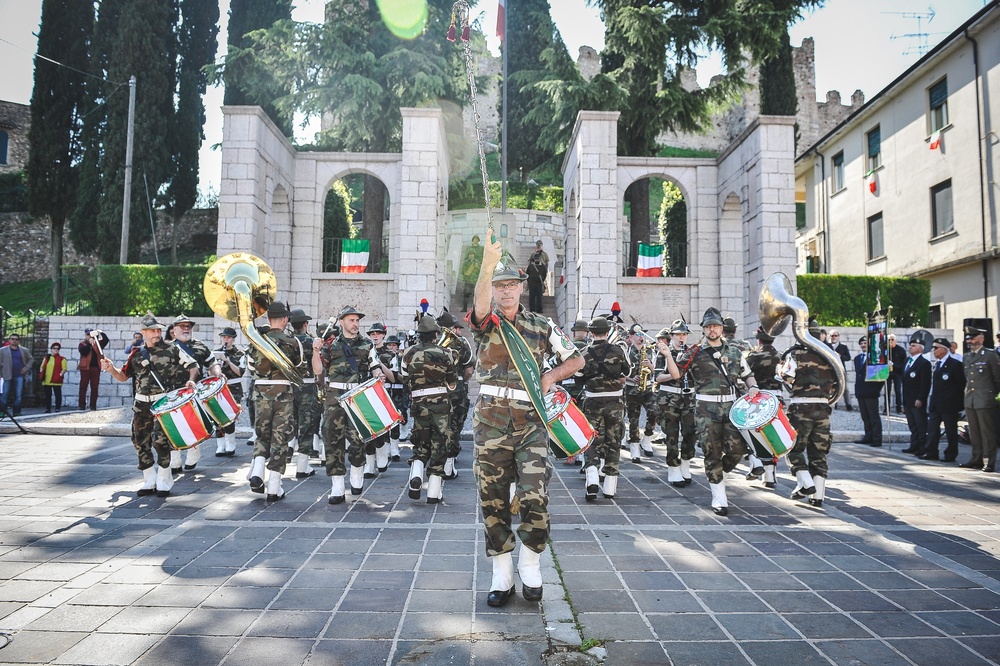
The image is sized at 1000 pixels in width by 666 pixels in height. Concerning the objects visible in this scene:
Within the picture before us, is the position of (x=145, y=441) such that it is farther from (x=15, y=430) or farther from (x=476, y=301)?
(x=15, y=430)

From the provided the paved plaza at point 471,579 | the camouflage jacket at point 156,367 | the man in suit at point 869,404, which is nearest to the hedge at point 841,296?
the man in suit at point 869,404

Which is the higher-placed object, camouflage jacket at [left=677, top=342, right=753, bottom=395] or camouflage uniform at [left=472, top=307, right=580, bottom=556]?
camouflage jacket at [left=677, top=342, right=753, bottom=395]

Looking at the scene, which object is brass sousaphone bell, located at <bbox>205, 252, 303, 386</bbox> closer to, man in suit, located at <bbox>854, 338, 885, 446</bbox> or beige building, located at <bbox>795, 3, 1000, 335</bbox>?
man in suit, located at <bbox>854, 338, 885, 446</bbox>

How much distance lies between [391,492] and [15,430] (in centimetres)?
971

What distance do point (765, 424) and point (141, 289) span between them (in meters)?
16.6

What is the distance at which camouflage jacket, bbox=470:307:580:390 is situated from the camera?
4.33m

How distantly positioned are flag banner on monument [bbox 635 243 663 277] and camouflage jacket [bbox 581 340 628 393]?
437 inches

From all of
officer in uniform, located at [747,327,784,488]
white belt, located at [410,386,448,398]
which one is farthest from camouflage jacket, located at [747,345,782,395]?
white belt, located at [410,386,448,398]

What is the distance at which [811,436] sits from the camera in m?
7.31

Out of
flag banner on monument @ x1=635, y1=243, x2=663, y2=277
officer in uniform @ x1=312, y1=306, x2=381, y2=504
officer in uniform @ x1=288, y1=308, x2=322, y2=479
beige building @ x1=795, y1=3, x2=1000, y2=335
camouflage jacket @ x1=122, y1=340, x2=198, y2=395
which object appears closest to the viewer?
officer in uniform @ x1=312, y1=306, x2=381, y2=504

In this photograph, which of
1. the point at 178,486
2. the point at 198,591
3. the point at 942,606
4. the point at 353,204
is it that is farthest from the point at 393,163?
the point at 353,204

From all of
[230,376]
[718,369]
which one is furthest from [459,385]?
[718,369]

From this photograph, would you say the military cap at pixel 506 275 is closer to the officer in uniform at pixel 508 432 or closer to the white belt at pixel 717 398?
the officer in uniform at pixel 508 432

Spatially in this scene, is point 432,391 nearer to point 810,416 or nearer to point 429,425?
point 429,425
